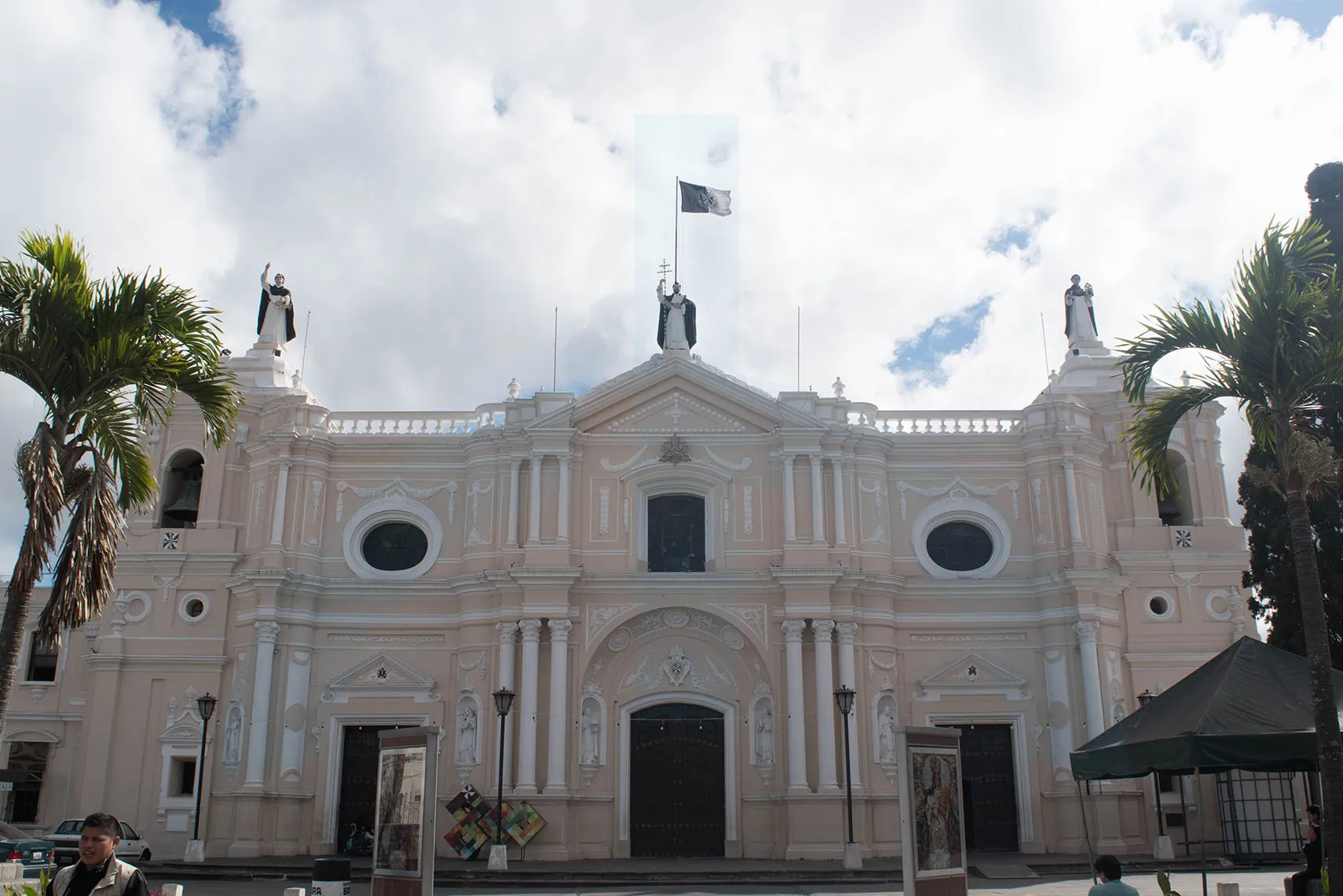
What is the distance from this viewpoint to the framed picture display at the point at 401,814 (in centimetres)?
1278

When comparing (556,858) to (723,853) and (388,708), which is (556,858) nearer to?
(723,853)

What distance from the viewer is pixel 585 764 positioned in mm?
25734

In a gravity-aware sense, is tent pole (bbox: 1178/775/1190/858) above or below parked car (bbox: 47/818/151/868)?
above

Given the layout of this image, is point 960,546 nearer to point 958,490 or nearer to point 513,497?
point 958,490

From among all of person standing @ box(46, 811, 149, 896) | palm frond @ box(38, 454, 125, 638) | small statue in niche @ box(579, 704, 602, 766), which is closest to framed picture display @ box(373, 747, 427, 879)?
palm frond @ box(38, 454, 125, 638)

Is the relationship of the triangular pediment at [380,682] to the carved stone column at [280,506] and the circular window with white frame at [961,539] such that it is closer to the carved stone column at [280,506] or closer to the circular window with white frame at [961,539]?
the carved stone column at [280,506]

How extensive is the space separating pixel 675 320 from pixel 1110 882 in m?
21.8

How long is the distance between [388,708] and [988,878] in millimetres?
Result: 13034

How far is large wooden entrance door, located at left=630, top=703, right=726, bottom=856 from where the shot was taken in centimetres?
2562

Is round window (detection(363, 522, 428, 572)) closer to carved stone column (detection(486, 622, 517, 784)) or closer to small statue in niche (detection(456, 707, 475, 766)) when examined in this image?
carved stone column (detection(486, 622, 517, 784))

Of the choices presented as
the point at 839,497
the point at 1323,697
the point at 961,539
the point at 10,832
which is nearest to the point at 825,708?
the point at 839,497

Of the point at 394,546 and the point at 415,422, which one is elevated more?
the point at 415,422

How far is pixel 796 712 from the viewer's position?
25594mm

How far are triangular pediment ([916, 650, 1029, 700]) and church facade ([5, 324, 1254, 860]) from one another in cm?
5
